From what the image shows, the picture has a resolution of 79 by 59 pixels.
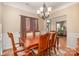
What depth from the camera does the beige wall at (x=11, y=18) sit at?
67.4 inches

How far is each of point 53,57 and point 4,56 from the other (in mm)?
807

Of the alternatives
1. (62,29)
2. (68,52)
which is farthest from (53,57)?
(62,29)

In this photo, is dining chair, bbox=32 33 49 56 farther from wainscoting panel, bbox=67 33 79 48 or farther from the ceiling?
the ceiling

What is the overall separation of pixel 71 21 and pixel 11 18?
0.96m

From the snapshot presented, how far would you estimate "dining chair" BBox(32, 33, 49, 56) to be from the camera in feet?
5.74

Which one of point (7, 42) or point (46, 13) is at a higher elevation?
point (46, 13)

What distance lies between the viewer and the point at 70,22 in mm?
1711

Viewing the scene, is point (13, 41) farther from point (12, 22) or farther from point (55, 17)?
point (55, 17)

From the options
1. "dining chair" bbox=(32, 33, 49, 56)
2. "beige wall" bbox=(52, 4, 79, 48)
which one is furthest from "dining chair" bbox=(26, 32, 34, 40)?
"beige wall" bbox=(52, 4, 79, 48)

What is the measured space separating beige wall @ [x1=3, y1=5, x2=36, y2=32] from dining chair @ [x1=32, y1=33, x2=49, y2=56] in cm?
41

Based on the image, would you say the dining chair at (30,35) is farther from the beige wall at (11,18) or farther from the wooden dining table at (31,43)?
the beige wall at (11,18)

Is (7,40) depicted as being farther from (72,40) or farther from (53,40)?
(72,40)

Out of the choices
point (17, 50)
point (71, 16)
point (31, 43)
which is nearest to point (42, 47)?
point (31, 43)

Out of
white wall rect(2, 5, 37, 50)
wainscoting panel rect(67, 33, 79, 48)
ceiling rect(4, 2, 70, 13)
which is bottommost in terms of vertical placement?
wainscoting panel rect(67, 33, 79, 48)
